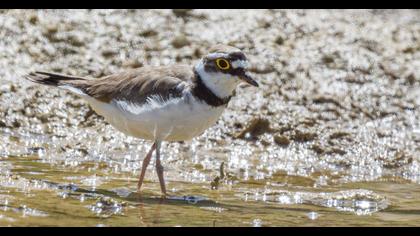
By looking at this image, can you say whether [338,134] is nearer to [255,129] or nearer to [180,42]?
[255,129]

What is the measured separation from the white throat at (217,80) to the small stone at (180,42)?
13.9ft

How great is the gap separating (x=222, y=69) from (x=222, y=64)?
0.17 feet

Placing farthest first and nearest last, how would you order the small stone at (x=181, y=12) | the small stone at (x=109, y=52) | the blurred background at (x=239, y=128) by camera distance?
the small stone at (x=181, y=12)
the small stone at (x=109, y=52)
the blurred background at (x=239, y=128)

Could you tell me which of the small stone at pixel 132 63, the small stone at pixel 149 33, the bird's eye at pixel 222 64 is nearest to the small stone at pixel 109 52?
the small stone at pixel 132 63

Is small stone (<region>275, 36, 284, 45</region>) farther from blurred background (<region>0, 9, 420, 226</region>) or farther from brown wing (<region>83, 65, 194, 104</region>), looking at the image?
brown wing (<region>83, 65, 194, 104</region>)

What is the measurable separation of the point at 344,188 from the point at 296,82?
3067 mm

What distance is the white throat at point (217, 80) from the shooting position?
909 centimetres

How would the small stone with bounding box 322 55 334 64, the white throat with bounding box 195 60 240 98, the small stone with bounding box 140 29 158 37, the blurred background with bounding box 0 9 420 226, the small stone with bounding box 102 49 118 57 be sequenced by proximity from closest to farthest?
the blurred background with bounding box 0 9 420 226 < the white throat with bounding box 195 60 240 98 < the small stone with bounding box 102 49 118 57 < the small stone with bounding box 322 55 334 64 < the small stone with bounding box 140 29 158 37

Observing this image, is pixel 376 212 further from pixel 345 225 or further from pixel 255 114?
pixel 255 114

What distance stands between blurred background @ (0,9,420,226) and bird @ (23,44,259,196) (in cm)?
61

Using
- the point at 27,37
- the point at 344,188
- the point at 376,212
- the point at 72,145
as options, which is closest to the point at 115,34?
the point at 27,37

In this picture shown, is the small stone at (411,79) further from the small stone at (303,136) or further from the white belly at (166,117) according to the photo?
the white belly at (166,117)

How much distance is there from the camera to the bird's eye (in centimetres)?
911

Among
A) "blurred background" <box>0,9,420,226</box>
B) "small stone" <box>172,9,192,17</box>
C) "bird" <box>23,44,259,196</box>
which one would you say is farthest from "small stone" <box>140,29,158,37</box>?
"bird" <box>23,44,259,196</box>
